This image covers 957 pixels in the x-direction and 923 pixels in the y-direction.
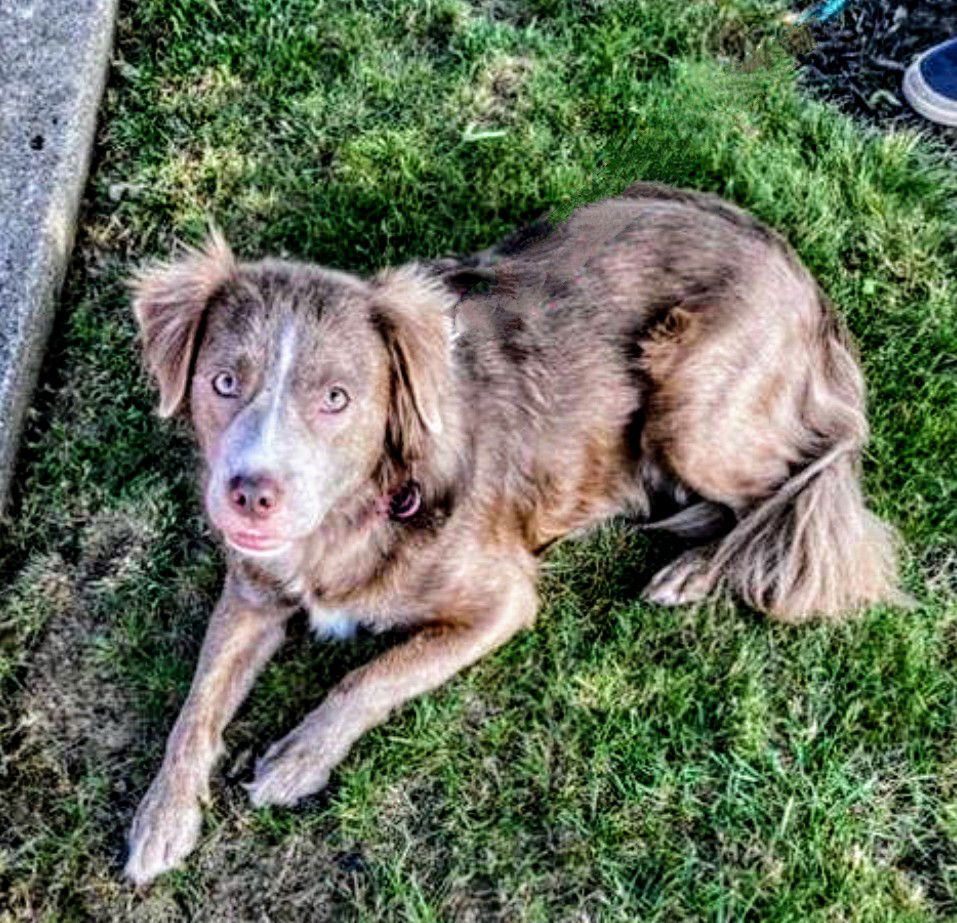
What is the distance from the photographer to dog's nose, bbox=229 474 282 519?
297 cm

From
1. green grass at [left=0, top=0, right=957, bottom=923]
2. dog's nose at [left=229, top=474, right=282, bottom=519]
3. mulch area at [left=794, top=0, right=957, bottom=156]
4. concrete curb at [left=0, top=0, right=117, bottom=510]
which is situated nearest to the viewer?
dog's nose at [left=229, top=474, right=282, bottom=519]

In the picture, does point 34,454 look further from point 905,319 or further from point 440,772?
point 905,319

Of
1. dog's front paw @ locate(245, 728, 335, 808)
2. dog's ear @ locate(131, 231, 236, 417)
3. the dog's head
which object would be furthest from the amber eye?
dog's front paw @ locate(245, 728, 335, 808)

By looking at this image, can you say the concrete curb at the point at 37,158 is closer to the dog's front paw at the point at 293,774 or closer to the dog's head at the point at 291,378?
the dog's head at the point at 291,378

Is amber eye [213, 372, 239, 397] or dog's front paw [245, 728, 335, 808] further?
dog's front paw [245, 728, 335, 808]

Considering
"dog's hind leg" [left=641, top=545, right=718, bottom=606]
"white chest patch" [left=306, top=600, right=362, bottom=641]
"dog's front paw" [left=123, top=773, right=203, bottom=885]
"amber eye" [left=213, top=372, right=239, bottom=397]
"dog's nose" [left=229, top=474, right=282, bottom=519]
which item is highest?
"amber eye" [left=213, top=372, right=239, bottom=397]

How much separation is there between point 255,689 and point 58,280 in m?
1.59

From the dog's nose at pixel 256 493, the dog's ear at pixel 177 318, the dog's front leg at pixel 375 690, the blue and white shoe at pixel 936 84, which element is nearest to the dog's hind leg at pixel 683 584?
the dog's front leg at pixel 375 690

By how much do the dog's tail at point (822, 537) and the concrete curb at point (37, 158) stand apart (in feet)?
7.28

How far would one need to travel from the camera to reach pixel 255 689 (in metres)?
3.82

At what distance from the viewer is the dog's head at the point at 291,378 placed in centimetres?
302

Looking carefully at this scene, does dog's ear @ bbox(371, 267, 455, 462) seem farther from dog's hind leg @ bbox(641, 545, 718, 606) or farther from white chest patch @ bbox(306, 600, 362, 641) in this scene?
dog's hind leg @ bbox(641, 545, 718, 606)

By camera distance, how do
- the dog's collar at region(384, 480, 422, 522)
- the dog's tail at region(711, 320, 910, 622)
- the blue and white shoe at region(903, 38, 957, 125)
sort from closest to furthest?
the dog's collar at region(384, 480, 422, 522) → the dog's tail at region(711, 320, 910, 622) → the blue and white shoe at region(903, 38, 957, 125)

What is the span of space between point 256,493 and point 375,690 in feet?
2.84
